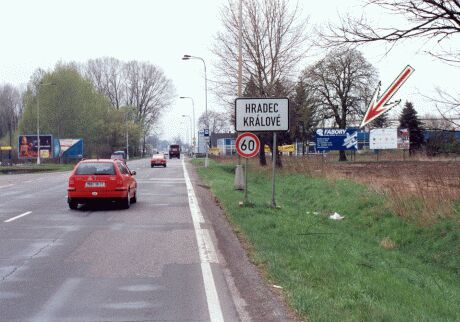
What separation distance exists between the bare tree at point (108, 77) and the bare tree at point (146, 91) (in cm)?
153

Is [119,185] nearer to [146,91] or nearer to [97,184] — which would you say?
[97,184]

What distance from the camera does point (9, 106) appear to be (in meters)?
120

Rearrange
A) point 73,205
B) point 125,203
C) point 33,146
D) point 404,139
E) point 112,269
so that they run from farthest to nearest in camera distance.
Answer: point 33,146 < point 404,139 < point 125,203 < point 73,205 < point 112,269

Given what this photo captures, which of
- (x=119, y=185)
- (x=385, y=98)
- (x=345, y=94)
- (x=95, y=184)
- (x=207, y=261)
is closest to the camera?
(x=385, y=98)

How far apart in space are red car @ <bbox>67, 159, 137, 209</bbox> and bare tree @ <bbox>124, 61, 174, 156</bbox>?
89.3 m

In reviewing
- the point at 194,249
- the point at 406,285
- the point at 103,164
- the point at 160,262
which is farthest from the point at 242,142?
the point at 406,285

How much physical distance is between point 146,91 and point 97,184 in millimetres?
90807

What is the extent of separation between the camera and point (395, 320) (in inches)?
234

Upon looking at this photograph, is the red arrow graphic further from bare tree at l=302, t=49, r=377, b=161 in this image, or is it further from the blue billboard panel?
bare tree at l=302, t=49, r=377, b=161

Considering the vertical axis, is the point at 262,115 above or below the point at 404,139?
above

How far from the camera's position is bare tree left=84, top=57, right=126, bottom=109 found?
4154 inches

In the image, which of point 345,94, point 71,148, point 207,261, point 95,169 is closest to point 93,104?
point 71,148

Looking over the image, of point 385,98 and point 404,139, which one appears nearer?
point 385,98

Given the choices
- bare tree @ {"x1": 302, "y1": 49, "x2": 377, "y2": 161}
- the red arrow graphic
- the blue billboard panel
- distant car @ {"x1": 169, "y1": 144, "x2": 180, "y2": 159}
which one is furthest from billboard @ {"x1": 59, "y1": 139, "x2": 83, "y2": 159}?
the red arrow graphic
